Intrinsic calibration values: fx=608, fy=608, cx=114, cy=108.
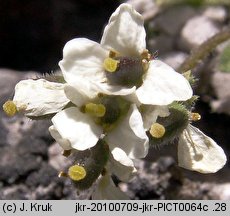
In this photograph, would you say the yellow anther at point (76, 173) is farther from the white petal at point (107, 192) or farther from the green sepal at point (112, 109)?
the white petal at point (107, 192)

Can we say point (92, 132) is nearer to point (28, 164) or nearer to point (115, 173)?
point (115, 173)

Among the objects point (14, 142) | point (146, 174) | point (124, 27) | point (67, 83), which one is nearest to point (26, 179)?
point (14, 142)

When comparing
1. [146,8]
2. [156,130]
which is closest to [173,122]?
[156,130]

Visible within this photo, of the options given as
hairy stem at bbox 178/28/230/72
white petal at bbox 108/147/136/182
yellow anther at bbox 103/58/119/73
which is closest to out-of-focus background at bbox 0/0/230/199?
hairy stem at bbox 178/28/230/72

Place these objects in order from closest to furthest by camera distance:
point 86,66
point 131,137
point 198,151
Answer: point 131,137, point 86,66, point 198,151

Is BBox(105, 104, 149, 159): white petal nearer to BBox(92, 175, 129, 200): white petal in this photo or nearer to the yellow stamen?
the yellow stamen

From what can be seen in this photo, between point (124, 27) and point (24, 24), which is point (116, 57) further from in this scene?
point (24, 24)
